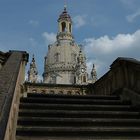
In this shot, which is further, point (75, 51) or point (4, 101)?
point (75, 51)

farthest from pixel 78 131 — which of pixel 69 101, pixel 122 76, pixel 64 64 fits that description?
pixel 64 64

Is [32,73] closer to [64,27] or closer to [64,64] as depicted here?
[64,64]

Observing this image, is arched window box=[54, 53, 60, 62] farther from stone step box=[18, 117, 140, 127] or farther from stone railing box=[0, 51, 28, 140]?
stone step box=[18, 117, 140, 127]

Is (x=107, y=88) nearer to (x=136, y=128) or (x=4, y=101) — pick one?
(x=136, y=128)

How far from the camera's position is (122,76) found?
10930 millimetres

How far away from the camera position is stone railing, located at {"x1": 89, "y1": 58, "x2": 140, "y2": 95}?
983 centimetres

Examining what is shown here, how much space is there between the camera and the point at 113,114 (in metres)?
8.25

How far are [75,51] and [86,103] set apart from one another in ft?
315

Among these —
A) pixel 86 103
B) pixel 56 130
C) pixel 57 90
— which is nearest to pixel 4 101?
pixel 56 130

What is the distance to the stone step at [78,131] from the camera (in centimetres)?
704

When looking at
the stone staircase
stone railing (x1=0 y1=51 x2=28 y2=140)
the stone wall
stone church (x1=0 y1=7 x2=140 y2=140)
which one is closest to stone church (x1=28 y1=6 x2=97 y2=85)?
the stone wall

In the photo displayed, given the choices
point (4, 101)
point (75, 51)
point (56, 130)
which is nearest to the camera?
point (4, 101)

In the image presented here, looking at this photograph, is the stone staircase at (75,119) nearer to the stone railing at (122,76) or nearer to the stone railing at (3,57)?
the stone railing at (122,76)

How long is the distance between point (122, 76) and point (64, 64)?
89395mm
